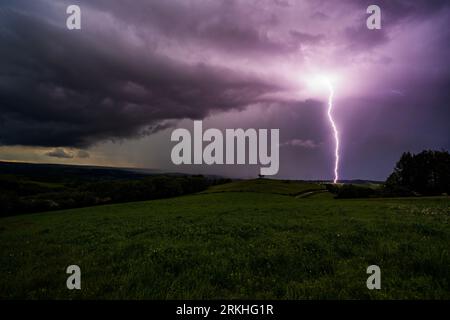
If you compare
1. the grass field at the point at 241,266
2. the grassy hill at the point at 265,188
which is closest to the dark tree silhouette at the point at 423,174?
the grassy hill at the point at 265,188

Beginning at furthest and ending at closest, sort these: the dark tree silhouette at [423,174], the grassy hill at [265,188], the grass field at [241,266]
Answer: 1. the grassy hill at [265,188]
2. the dark tree silhouette at [423,174]
3. the grass field at [241,266]

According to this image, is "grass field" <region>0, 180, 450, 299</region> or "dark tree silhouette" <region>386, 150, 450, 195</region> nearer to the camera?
"grass field" <region>0, 180, 450, 299</region>

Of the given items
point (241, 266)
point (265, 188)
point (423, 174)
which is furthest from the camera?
point (265, 188)

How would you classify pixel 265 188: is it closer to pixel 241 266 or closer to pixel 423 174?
pixel 423 174

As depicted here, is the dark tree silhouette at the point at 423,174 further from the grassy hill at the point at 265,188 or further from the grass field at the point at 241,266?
the grass field at the point at 241,266

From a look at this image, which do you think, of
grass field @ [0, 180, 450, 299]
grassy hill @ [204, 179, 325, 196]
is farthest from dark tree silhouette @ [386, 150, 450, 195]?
grass field @ [0, 180, 450, 299]

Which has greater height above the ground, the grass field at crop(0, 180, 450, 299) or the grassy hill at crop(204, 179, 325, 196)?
the grass field at crop(0, 180, 450, 299)

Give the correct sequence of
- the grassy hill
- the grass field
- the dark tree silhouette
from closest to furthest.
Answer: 1. the grass field
2. the dark tree silhouette
3. the grassy hill

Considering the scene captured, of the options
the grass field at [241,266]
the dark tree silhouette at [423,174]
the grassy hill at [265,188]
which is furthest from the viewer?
the grassy hill at [265,188]

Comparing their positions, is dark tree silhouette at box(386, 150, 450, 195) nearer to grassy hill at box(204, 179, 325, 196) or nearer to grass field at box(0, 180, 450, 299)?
grassy hill at box(204, 179, 325, 196)

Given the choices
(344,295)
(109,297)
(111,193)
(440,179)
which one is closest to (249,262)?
(344,295)

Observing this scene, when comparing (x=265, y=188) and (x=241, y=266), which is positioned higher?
(x=241, y=266)

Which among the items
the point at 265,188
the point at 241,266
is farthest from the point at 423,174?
the point at 241,266

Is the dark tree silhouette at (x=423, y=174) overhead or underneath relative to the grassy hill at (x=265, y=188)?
overhead
